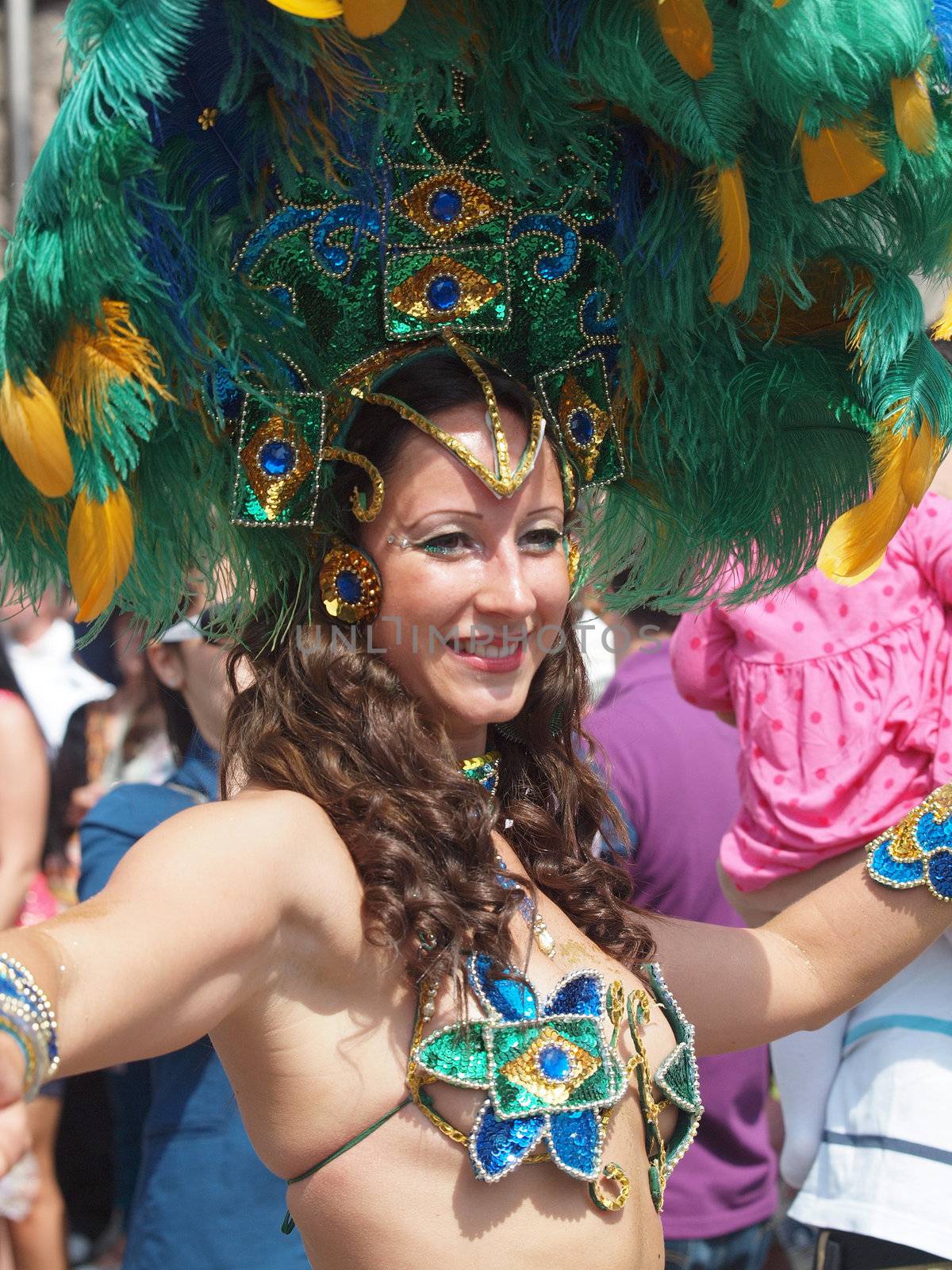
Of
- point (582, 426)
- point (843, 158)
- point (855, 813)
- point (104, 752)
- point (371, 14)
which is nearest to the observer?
point (371, 14)

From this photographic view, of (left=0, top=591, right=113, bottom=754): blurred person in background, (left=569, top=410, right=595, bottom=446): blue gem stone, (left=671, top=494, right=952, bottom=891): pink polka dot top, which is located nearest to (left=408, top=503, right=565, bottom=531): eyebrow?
(left=569, top=410, right=595, bottom=446): blue gem stone

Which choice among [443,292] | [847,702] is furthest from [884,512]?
[847,702]

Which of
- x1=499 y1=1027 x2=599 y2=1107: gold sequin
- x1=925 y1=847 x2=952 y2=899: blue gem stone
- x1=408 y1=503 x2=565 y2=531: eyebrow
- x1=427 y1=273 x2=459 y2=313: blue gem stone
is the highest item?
x1=427 y1=273 x2=459 y2=313: blue gem stone

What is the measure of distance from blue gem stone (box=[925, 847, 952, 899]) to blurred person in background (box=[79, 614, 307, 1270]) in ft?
4.27

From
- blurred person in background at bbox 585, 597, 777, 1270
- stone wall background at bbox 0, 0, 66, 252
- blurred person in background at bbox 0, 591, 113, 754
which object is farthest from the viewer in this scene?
stone wall background at bbox 0, 0, 66, 252

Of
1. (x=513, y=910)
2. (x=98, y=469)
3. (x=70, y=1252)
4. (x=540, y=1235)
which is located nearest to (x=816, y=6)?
(x=98, y=469)

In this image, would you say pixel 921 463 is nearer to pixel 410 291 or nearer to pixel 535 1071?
pixel 410 291

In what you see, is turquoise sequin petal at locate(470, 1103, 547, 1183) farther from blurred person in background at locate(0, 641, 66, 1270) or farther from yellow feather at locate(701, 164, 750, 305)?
blurred person in background at locate(0, 641, 66, 1270)

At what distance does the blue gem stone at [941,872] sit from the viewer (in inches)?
93.0

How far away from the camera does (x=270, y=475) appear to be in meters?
2.07

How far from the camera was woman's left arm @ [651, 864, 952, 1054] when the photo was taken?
7.69 feet

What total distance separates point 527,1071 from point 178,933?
22.2 inches

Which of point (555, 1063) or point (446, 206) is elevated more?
point (446, 206)

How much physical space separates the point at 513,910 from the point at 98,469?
783 millimetres
